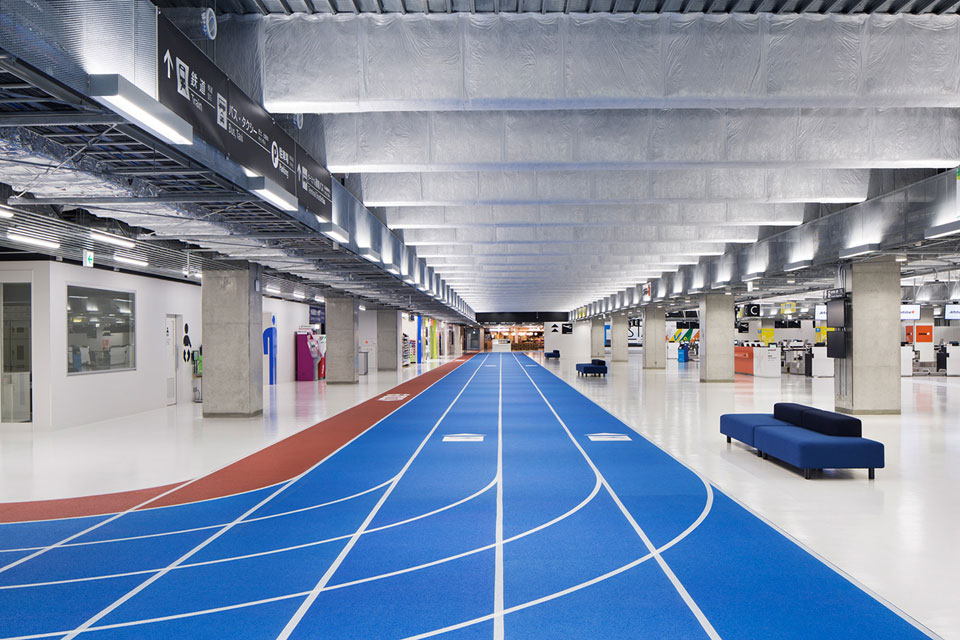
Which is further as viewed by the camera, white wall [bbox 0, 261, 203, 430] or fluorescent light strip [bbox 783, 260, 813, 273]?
fluorescent light strip [bbox 783, 260, 813, 273]

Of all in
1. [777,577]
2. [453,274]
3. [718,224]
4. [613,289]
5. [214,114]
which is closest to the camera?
[777,577]

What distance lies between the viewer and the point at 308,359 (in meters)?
29.3

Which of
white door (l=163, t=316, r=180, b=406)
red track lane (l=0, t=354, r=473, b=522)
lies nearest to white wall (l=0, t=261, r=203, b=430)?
white door (l=163, t=316, r=180, b=406)

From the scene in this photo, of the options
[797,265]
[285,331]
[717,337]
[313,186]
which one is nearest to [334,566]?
[313,186]

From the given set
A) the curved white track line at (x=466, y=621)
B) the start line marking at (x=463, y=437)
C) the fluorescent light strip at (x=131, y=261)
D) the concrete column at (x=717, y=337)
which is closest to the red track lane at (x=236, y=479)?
the start line marking at (x=463, y=437)

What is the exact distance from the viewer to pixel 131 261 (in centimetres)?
1472

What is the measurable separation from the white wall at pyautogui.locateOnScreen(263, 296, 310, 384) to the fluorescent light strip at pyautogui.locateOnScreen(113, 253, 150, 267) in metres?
10.2

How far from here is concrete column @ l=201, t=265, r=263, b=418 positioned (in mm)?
15719

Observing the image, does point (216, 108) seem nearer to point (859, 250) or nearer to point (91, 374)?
point (91, 374)

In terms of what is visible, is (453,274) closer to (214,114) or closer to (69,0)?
(214,114)

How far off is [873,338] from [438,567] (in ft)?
47.2

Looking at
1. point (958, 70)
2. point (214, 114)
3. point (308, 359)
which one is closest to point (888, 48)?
point (958, 70)

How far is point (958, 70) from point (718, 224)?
8.48m

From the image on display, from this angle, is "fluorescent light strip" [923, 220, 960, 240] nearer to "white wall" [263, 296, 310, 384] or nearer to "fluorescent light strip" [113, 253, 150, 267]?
"fluorescent light strip" [113, 253, 150, 267]
